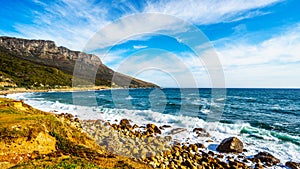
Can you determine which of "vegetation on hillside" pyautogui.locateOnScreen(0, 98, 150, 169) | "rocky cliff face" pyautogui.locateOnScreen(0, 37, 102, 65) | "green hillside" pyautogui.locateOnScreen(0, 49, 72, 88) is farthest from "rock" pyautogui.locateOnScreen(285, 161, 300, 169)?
"rocky cliff face" pyautogui.locateOnScreen(0, 37, 102, 65)

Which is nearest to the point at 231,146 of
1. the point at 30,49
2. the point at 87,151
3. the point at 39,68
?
the point at 87,151

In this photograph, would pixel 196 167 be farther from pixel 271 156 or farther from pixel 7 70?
pixel 7 70

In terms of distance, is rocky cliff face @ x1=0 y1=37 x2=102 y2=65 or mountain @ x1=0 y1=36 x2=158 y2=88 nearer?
mountain @ x1=0 y1=36 x2=158 y2=88

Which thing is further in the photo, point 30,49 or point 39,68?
point 30,49

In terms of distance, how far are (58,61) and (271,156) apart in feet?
666

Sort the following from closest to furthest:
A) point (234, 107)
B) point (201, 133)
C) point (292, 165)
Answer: point (292, 165)
point (201, 133)
point (234, 107)

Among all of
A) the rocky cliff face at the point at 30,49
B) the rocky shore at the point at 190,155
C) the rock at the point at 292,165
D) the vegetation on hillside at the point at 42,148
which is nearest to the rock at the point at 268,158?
the rocky shore at the point at 190,155

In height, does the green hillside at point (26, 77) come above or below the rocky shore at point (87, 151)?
above

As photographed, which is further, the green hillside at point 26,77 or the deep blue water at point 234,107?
the green hillside at point 26,77

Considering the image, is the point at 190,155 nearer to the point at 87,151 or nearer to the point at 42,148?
the point at 87,151

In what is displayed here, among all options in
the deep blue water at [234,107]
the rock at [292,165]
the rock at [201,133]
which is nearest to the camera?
the rock at [292,165]

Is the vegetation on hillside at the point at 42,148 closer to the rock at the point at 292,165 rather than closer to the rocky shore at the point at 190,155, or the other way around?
the rocky shore at the point at 190,155

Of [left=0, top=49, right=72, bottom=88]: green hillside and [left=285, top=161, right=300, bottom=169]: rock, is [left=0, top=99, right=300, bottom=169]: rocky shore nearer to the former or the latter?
[left=285, top=161, right=300, bottom=169]: rock

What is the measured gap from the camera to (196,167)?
1084 cm
